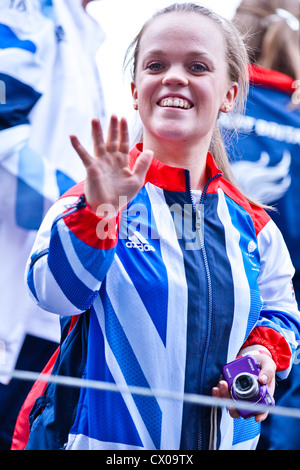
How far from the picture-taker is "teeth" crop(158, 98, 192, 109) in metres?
0.89

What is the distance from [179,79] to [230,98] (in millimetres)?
196

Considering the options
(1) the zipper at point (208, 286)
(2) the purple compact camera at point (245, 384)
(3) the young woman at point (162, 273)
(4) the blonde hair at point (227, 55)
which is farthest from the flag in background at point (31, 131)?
(2) the purple compact camera at point (245, 384)

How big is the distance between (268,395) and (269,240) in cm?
30

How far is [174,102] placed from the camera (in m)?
0.89

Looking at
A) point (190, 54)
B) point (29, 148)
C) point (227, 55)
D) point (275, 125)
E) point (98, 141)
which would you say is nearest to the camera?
point (98, 141)

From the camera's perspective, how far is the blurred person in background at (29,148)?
139 centimetres

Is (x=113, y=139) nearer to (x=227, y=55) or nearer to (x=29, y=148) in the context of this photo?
(x=227, y=55)

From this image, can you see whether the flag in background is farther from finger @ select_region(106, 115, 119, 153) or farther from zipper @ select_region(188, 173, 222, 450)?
finger @ select_region(106, 115, 119, 153)

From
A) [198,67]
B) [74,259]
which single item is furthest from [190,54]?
[74,259]

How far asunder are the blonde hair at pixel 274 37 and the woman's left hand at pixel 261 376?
4.42 feet

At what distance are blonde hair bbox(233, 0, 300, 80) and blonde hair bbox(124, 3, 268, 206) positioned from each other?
89 cm

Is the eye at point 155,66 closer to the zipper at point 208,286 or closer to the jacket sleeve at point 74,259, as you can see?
the zipper at point 208,286

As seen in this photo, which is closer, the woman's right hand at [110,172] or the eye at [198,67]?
the woman's right hand at [110,172]
